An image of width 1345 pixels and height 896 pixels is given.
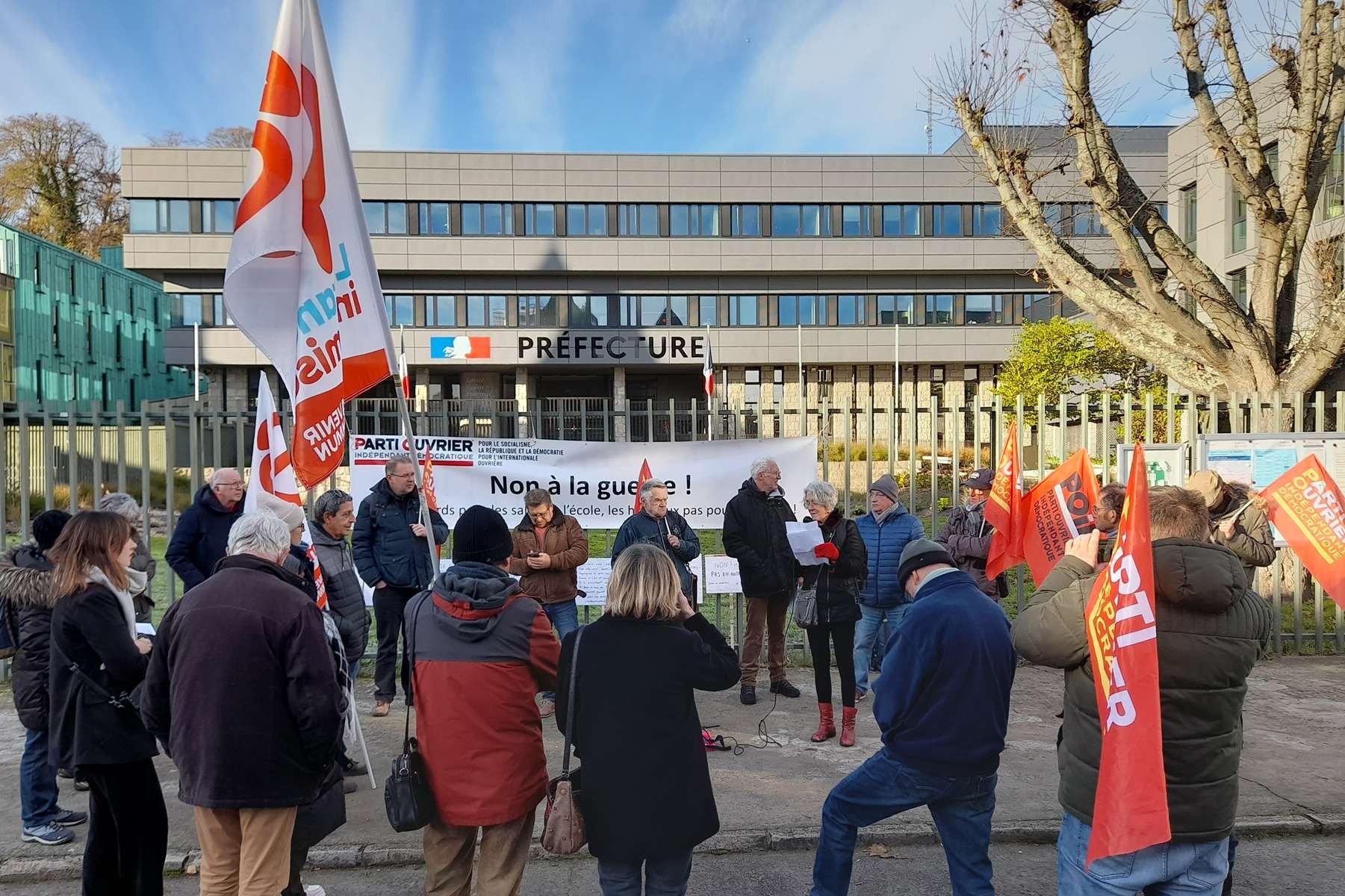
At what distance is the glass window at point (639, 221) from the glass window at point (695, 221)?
30.2 inches

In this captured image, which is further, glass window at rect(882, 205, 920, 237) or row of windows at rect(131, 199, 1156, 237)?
glass window at rect(882, 205, 920, 237)

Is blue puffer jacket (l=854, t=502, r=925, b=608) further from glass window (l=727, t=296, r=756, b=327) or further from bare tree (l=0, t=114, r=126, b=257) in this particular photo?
bare tree (l=0, t=114, r=126, b=257)

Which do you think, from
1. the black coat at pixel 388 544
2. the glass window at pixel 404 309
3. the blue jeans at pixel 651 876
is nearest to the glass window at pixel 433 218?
the glass window at pixel 404 309

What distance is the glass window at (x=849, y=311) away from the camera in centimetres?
4359

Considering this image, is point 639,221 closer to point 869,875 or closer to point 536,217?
point 536,217

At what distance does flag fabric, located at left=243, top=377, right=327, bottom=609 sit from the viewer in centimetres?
526

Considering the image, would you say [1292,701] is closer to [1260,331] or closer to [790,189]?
[1260,331]

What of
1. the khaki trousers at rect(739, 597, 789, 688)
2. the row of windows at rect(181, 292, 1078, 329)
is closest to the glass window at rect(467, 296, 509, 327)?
the row of windows at rect(181, 292, 1078, 329)

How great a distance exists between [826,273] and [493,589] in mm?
41879

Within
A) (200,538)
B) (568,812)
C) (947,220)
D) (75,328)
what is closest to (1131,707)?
(568,812)

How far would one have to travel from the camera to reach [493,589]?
325 centimetres

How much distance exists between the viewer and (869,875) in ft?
15.0

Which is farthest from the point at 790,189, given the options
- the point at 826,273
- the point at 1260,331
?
the point at 1260,331

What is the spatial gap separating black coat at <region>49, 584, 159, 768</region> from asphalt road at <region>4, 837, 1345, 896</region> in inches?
44.4
